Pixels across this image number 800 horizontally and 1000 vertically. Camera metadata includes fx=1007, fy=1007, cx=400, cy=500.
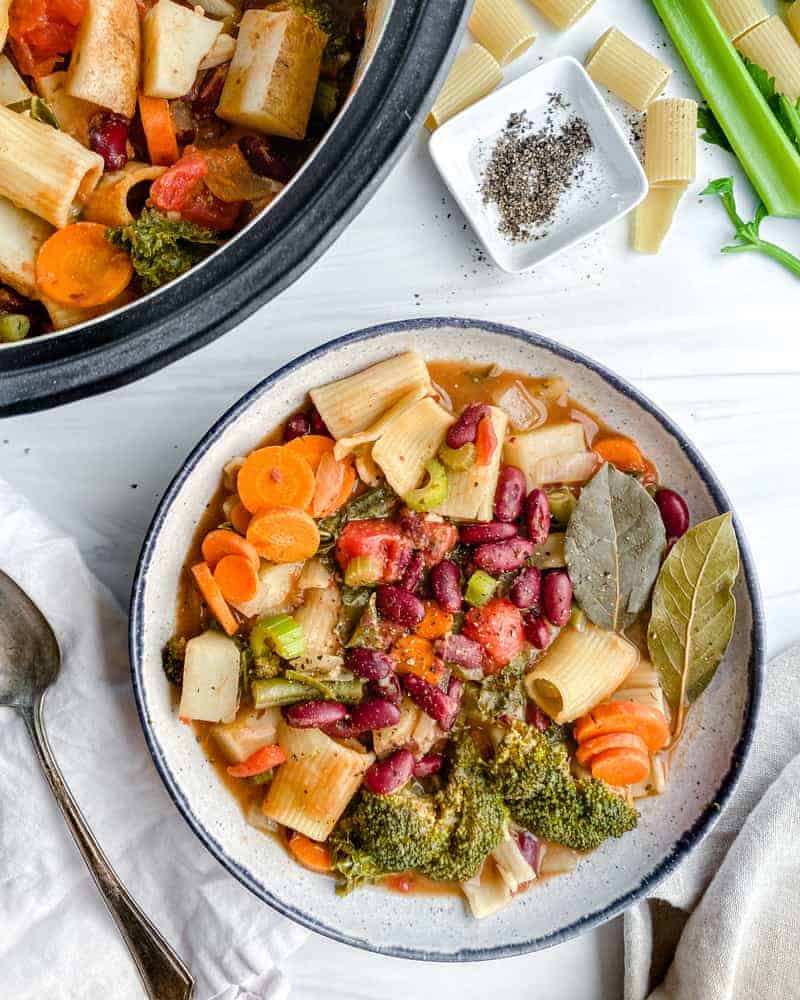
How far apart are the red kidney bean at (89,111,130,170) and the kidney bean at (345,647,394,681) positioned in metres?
1.38

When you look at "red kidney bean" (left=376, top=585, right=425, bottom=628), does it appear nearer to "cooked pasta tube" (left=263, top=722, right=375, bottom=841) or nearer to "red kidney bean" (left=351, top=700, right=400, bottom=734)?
"red kidney bean" (left=351, top=700, right=400, bottom=734)

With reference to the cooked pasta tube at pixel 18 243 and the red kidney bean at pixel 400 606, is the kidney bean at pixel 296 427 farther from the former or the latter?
the cooked pasta tube at pixel 18 243

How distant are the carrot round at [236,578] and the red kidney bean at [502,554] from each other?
1.99 feet

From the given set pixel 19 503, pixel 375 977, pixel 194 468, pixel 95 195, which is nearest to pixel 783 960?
pixel 375 977

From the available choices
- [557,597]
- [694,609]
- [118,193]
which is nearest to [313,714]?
[557,597]

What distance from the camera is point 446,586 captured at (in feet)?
8.95

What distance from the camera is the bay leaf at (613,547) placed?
2773 mm

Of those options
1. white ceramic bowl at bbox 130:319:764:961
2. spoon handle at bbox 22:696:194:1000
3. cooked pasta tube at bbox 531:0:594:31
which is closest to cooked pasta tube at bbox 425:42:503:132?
cooked pasta tube at bbox 531:0:594:31

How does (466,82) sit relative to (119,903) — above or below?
above

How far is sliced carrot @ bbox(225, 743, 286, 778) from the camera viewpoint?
2.72 m

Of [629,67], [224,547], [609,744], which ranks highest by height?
[629,67]

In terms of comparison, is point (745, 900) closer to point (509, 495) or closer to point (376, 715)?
point (376, 715)

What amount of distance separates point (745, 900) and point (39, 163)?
277cm

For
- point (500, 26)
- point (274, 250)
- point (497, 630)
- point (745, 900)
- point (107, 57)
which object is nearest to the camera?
point (274, 250)
